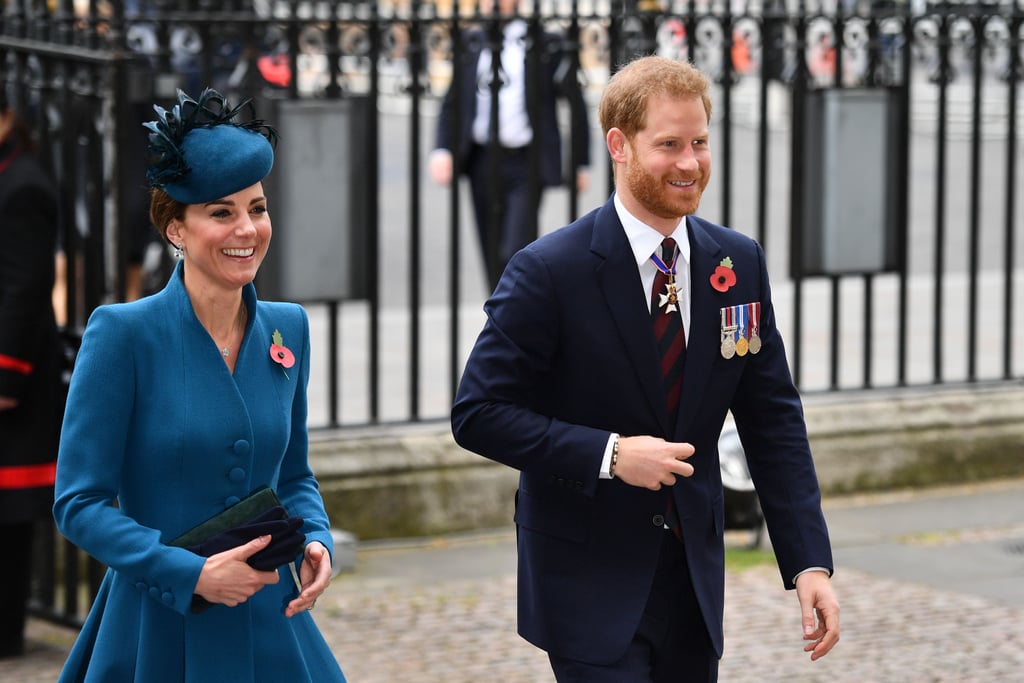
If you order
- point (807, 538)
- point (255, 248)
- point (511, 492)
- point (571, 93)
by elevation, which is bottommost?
point (511, 492)

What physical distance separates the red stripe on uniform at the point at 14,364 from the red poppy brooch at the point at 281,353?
2.56 meters

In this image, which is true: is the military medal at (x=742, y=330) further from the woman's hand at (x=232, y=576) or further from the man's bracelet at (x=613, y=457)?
the woman's hand at (x=232, y=576)

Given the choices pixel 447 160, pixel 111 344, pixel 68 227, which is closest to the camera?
pixel 111 344

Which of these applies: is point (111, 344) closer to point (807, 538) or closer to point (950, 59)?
point (807, 538)

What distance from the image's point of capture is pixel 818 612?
3.73 m

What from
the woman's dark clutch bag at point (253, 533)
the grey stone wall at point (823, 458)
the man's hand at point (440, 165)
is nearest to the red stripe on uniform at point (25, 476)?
the grey stone wall at point (823, 458)

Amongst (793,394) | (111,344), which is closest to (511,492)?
(793,394)

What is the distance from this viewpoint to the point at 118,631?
3420mm

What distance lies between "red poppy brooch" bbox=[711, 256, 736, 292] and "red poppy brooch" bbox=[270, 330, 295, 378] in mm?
822

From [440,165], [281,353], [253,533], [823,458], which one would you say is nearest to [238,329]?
[281,353]

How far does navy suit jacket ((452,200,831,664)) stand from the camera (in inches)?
144

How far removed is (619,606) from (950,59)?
16.9 ft

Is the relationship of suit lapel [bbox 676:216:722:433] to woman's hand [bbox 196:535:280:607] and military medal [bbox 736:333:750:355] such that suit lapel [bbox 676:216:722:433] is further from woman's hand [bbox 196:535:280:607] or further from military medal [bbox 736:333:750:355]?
woman's hand [bbox 196:535:280:607]

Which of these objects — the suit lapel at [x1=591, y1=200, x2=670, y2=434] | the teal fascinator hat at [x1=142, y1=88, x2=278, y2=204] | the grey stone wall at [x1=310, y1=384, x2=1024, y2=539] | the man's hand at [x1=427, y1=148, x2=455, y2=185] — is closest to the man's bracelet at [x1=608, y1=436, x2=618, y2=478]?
the suit lapel at [x1=591, y1=200, x2=670, y2=434]
